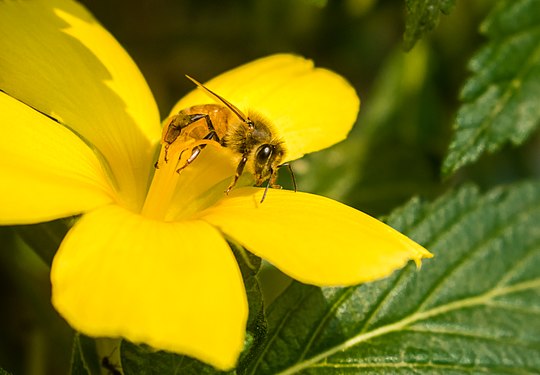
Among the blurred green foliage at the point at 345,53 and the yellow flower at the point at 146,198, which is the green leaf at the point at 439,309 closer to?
the yellow flower at the point at 146,198

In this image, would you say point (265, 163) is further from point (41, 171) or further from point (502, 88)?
point (502, 88)

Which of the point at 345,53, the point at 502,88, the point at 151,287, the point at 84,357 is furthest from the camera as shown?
the point at 345,53

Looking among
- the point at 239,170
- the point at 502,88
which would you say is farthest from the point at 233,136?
the point at 502,88

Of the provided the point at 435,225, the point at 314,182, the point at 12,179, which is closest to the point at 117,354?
the point at 12,179

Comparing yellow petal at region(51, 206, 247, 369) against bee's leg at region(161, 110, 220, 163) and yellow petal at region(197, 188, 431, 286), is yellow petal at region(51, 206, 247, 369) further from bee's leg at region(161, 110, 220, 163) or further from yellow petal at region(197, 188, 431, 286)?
bee's leg at region(161, 110, 220, 163)

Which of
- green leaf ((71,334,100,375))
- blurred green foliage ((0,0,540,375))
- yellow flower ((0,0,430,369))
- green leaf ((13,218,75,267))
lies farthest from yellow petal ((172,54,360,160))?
blurred green foliage ((0,0,540,375))
